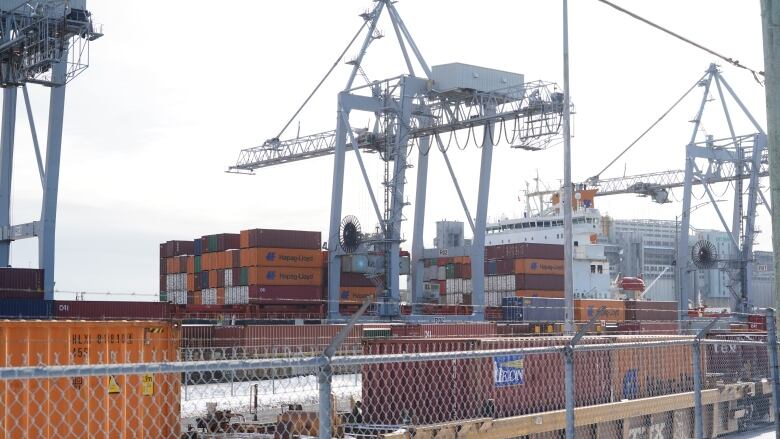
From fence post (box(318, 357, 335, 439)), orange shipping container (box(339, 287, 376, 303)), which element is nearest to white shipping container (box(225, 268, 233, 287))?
orange shipping container (box(339, 287, 376, 303))

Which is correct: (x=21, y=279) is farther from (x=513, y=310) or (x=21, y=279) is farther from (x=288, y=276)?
(x=513, y=310)

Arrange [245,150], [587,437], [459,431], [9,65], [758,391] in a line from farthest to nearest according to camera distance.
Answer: [245,150], [9,65], [758,391], [587,437], [459,431]

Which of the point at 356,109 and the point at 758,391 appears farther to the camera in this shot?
the point at 356,109

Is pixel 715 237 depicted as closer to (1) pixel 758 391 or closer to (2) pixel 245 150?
(2) pixel 245 150

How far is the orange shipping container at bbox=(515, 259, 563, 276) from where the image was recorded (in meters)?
53.9

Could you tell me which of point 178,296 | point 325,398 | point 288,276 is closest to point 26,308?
point 288,276

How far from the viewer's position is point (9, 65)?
106 ft

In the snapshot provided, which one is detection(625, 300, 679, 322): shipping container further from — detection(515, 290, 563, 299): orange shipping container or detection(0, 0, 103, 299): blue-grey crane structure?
detection(0, 0, 103, 299): blue-grey crane structure

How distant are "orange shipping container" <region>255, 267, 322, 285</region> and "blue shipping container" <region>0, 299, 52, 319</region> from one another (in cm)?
1901

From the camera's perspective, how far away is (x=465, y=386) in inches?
498

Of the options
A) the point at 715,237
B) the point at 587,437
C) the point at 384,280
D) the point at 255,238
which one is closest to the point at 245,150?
the point at 255,238

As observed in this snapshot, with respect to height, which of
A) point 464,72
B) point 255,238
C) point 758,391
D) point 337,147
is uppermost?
point 464,72

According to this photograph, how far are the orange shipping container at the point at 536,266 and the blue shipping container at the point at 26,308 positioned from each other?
3101 cm

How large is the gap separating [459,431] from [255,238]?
37.9 metres
